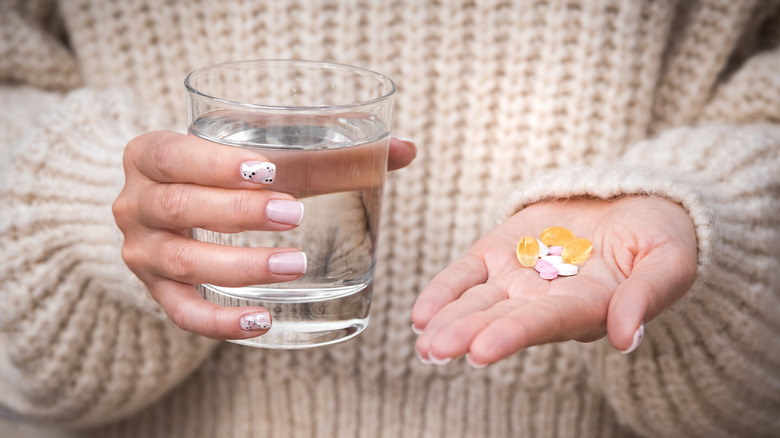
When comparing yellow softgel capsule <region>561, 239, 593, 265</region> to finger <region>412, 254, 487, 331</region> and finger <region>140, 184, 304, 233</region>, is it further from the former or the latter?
finger <region>140, 184, 304, 233</region>

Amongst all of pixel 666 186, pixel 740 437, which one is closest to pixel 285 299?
pixel 666 186

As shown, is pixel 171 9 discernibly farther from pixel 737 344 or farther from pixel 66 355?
pixel 737 344

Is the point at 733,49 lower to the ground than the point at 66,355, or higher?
higher

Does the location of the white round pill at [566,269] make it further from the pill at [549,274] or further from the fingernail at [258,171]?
the fingernail at [258,171]

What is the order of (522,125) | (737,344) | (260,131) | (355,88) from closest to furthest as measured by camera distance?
(260,131) → (355,88) → (737,344) → (522,125)

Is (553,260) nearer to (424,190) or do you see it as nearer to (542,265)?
(542,265)

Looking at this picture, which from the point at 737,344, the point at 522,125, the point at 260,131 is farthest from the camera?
the point at 522,125

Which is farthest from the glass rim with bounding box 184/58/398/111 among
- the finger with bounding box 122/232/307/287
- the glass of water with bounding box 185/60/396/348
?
the finger with bounding box 122/232/307/287

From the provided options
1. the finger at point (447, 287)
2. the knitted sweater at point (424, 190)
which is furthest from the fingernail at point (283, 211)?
the knitted sweater at point (424, 190)

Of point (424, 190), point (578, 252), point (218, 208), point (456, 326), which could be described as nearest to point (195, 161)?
point (218, 208)
